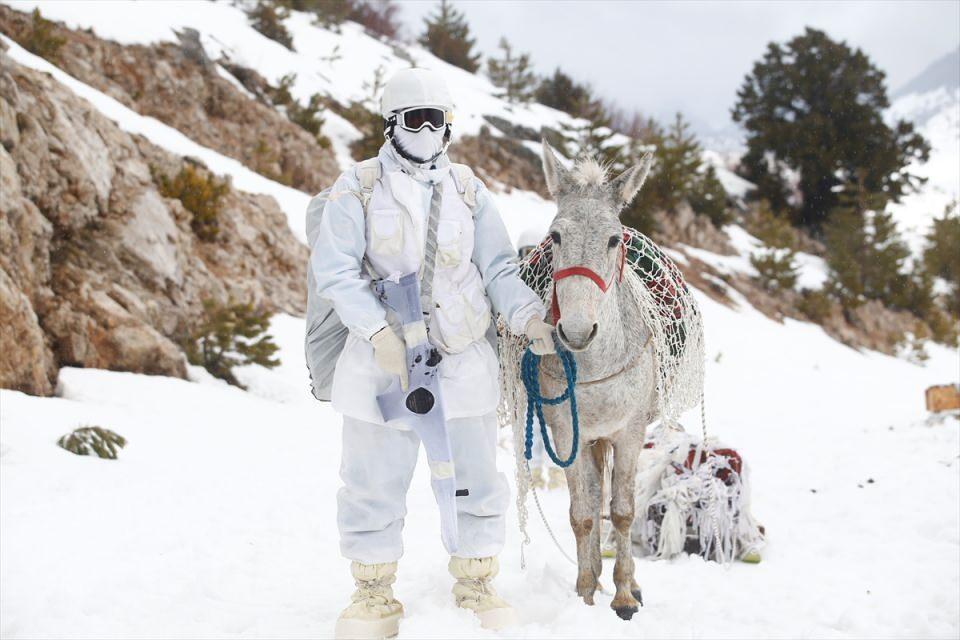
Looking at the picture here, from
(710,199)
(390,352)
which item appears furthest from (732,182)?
(390,352)

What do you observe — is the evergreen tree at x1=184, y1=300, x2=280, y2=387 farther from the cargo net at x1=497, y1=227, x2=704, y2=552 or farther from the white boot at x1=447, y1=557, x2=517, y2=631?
the white boot at x1=447, y1=557, x2=517, y2=631

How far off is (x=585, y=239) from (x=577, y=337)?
1.34 ft

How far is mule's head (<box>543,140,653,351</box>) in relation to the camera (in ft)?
8.04

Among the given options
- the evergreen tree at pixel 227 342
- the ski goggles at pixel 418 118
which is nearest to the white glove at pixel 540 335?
the ski goggles at pixel 418 118

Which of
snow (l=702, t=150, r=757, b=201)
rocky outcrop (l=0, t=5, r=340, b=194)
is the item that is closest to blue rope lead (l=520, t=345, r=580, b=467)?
rocky outcrop (l=0, t=5, r=340, b=194)

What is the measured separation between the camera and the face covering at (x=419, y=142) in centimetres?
274

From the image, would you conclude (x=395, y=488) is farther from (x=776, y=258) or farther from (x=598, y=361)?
(x=776, y=258)

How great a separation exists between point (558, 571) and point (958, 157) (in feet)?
117

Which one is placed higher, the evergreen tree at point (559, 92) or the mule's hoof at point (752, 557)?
the evergreen tree at point (559, 92)

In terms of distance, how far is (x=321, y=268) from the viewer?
2545 mm

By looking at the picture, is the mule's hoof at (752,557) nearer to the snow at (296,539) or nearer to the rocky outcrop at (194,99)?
the snow at (296,539)

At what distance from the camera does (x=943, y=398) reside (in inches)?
282

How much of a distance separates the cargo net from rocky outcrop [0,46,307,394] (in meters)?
3.82

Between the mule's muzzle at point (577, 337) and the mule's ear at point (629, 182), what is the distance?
65cm
